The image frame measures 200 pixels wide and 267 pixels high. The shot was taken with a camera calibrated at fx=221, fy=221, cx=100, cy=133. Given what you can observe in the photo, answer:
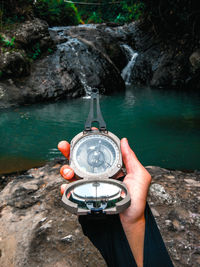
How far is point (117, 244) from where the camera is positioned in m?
1.23

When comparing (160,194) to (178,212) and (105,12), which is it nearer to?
(178,212)

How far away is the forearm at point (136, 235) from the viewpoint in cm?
133

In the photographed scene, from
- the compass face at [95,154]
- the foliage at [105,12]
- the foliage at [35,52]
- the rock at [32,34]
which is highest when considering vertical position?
the foliage at [105,12]

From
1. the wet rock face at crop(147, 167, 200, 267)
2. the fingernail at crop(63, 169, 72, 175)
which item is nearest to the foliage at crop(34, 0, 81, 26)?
the wet rock face at crop(147, 167, 200, 267)

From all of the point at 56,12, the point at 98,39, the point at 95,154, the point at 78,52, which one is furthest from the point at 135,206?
the point at 56,12

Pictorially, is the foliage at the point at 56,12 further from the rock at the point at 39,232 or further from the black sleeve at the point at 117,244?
the black sleeve at the point at 117,244

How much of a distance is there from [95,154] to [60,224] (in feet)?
2.47

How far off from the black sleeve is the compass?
0.36ft

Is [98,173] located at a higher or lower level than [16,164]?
higher

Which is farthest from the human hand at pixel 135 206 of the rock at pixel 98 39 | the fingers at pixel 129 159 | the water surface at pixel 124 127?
the rock at pixel 98 39

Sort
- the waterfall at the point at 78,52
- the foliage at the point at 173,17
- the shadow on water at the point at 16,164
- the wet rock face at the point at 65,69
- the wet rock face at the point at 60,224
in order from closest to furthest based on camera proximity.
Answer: the wet rock face at the point at 60,224
the shadow on water at the point at 16,164
the wet rock face at the point at 65,69
the foliage at the point at 173,17
the waterfall at the point at 78,52

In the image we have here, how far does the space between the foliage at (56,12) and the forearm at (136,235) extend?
39.1ft

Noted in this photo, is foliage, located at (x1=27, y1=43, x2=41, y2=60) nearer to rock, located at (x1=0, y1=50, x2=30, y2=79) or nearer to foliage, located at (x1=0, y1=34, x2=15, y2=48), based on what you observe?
rock, located at (x1=0, y1=50, x2=30, y2=79)

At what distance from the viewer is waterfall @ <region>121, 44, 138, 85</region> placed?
11766mm
